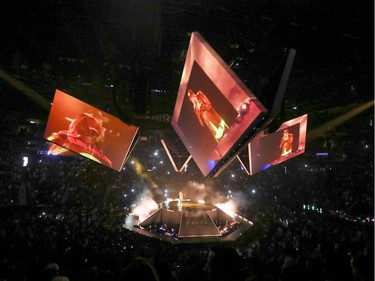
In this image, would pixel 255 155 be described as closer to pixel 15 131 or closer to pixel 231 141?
pixel 231 141

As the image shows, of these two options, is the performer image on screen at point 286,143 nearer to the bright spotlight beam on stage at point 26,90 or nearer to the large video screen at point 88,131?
the large video screen at point 88,131

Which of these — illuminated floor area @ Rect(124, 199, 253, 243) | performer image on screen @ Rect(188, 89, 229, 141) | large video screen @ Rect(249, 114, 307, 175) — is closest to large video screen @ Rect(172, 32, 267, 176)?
performer image on screen @ Rect(188, 89, 229, 141)

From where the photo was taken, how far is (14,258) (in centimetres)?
610

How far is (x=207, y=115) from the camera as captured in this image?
5582 millimetres

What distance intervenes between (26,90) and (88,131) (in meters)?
4.00

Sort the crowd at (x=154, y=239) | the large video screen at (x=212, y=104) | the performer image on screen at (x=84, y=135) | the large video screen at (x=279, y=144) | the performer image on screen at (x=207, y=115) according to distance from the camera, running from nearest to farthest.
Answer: the crowd at (x=154, y=239) → the large video screen at (x=212, y=104) → the performer image on screen at (x=207, y=115) → the performer image on screen at (x=84, y=135) → the large video screen at (x=279, y=144)

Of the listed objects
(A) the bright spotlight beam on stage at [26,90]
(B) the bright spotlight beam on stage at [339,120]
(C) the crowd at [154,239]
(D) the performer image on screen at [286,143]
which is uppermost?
(B) the bright spotlight beam on stage at [339,120]

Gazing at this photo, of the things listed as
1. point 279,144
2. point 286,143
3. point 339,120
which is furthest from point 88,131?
point 339,120

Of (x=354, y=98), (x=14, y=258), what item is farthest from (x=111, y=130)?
(x=354, y=98)

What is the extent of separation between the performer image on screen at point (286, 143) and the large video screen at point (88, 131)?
441 centimetres

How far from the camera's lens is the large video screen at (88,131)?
20.9 feet

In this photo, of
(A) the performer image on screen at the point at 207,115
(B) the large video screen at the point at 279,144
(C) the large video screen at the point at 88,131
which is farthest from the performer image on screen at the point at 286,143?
(C) the large video screen at the point at 88,131

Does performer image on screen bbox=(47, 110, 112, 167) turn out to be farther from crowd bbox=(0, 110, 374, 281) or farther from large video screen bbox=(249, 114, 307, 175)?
large video screen bbox=(249, 114, 307, 175)

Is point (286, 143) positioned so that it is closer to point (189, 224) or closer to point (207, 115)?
point (207, 115)
